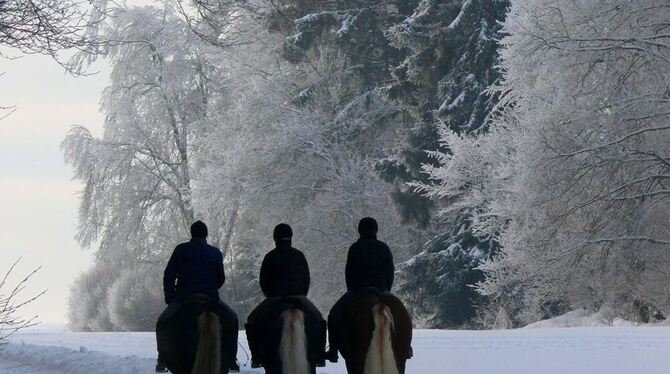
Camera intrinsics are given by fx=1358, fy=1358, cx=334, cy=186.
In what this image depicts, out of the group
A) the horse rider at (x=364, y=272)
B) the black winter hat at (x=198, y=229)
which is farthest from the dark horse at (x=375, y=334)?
the black winter hat at (x=198, y=229)

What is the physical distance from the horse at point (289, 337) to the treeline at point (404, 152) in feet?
32.5

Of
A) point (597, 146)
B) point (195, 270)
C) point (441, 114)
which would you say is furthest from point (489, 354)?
point (441, 114)

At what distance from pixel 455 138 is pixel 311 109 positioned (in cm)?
748

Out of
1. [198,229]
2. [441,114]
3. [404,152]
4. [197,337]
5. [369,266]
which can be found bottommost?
[197,337]

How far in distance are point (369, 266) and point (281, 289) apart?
2.98 ft

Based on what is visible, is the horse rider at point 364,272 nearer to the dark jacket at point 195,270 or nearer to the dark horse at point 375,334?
the dark horse at point 375,334

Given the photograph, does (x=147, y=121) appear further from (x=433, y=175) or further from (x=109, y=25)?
(x=433, y=175)

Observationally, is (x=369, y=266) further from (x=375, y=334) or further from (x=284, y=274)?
(x=284, y=274)

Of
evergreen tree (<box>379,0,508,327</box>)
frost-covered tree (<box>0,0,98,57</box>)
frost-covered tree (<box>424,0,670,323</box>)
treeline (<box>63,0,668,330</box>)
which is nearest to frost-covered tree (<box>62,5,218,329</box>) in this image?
treeline (<box>63,0,668,330</box>)

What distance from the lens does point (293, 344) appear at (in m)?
12.2

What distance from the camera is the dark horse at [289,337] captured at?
12.2 m

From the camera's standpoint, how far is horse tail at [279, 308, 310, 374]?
482 inches

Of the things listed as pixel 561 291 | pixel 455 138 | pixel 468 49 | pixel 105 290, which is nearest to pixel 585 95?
pixel 561 291

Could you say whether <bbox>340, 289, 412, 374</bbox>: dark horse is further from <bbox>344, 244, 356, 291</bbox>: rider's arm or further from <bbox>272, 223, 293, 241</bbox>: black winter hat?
<bbox>272, 223, 293, 241</bbox>: black winter hat
